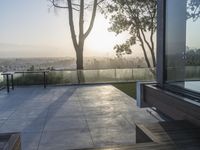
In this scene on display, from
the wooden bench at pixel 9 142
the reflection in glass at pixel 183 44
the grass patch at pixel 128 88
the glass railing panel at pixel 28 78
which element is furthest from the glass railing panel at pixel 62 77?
the wooden bench at pixel 9 142

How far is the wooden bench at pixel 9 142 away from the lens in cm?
291

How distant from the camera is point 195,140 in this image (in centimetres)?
327

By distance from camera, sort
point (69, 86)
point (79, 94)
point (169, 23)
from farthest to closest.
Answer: point (69, 86) < point (79, 94) < point (169, 23)

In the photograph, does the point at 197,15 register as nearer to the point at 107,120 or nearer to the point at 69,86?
the point at 107,120

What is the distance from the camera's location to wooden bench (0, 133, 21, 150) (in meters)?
2.91

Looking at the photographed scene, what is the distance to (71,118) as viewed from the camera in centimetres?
672

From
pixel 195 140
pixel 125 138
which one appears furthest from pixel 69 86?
pixel 195 140

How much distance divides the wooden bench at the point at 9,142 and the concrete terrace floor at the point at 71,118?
1.46 m

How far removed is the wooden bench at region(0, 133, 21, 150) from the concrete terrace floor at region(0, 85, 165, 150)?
1462mm

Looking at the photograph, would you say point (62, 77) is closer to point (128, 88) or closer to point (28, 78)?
point (28, 78)

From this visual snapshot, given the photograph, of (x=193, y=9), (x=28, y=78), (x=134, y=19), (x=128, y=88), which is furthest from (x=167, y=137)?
(x=134, y=19)

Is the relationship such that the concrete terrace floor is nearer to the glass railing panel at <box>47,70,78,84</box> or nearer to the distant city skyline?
the glass railing panel at <box>47,70,78,84</box>

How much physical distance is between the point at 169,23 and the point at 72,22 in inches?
426

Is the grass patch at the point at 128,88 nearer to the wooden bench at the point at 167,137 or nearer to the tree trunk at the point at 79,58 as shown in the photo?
the tree trunk at the point at 79,58
